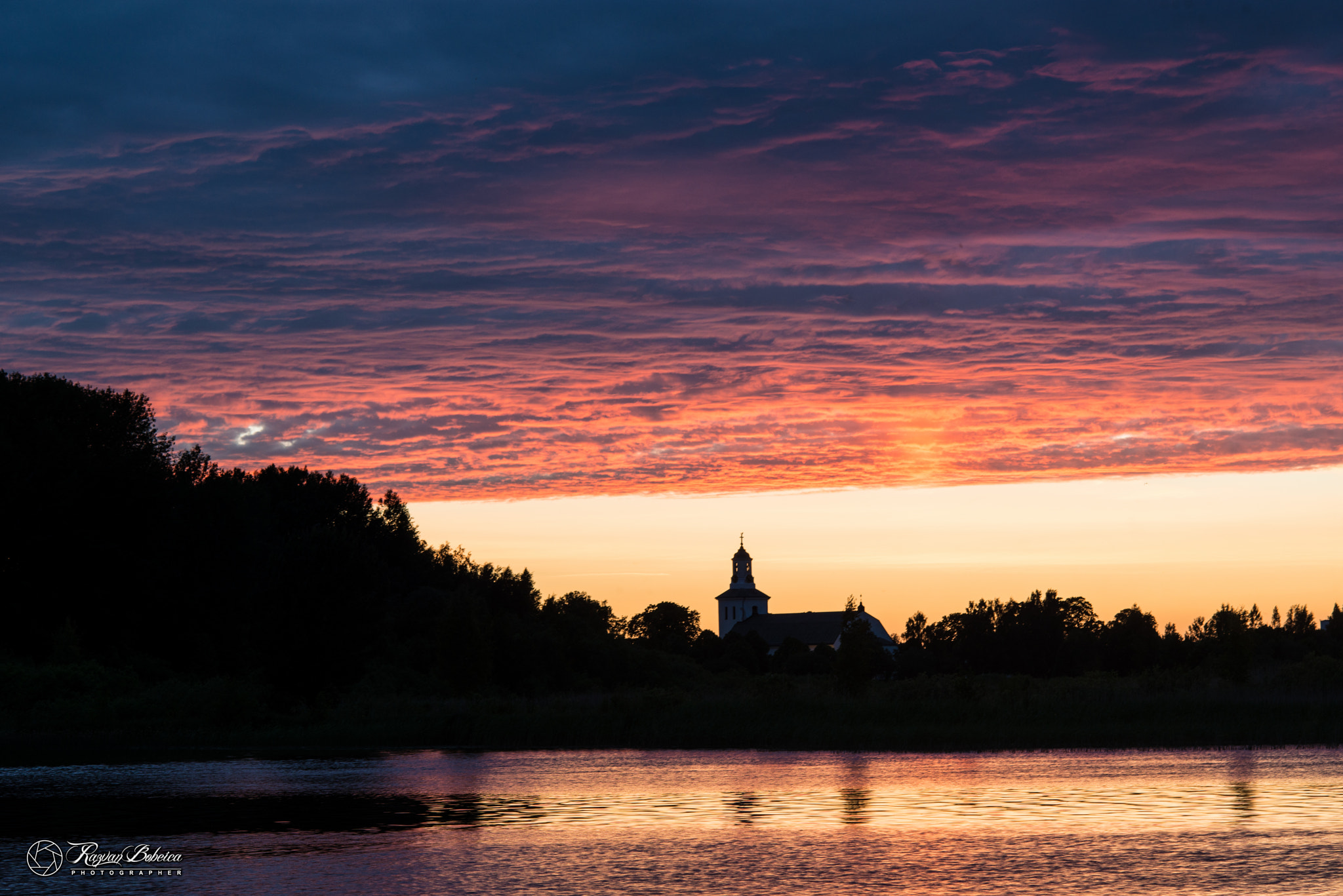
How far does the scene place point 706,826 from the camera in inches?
1102

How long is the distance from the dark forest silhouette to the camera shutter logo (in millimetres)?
34155

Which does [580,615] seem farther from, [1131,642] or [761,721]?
[761,721]

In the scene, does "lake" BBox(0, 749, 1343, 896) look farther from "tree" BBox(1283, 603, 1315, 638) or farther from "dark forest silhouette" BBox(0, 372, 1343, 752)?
"tree" BBox(1283, 603, 1315, 638)

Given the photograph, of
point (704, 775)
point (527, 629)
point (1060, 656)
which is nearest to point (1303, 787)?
point (704, 775)

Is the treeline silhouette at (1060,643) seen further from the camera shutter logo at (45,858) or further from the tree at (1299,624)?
the camera shutter logo at (45,858)

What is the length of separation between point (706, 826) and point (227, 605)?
59848 mm

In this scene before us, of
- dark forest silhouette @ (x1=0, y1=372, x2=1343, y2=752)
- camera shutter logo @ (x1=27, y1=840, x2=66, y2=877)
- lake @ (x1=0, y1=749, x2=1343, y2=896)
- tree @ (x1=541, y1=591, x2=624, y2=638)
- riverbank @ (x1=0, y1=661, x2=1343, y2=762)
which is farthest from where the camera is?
tree @ (x1=541, y1=591, x2=624, y2=638)

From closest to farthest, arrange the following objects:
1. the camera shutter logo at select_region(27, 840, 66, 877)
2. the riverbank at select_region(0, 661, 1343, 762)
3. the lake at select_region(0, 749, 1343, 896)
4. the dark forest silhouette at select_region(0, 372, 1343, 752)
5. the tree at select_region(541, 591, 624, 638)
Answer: the lake at select_region(0, 749, 1343, 896), the camera shutter logo at select_region(27, 840, 66, 877), the riverbank at select_region(0, 661, 1343, 762), the dark forest silhouette at select_region(0, 372, 1343, 752), the tree at select_region(541, 591, 624, 638)

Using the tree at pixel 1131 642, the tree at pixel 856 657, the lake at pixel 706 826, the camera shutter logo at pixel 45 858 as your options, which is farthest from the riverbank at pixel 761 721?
the tree at pixel 1131 642

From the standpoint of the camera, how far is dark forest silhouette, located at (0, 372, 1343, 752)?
210 ft

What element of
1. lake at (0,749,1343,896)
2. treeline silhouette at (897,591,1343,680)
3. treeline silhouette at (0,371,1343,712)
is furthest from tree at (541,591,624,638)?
lake at (0,749,1343,896)

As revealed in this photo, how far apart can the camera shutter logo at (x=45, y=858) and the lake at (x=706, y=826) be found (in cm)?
19

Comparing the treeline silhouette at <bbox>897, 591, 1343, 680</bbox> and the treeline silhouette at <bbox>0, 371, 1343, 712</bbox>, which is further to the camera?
the treeline silhouette at <bbox>897, 591, 1343, 680</bbox>

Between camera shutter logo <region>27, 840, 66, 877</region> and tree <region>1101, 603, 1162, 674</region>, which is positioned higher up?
tree <region>1101, 603, 1162, 674</region>
